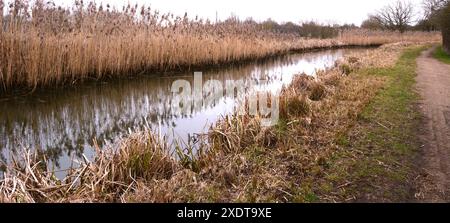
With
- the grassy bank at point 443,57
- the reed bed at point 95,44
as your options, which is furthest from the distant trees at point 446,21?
the reed bed at point 95,44

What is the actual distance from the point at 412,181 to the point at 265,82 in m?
7.51

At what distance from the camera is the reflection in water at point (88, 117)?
525 centimetres

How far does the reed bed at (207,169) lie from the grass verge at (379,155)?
0.20 meters

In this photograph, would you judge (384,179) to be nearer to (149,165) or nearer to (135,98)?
(149,165)

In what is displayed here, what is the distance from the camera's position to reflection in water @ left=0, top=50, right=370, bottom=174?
525 cm

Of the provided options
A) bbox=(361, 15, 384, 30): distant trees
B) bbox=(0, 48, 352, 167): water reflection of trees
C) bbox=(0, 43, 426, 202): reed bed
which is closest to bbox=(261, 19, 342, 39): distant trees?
bbox=(361, 15, 384, 30): distant trees

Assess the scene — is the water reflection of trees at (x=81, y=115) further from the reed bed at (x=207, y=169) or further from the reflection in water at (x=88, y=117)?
the reed bed at (x=207, y=169)

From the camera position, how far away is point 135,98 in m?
8.34

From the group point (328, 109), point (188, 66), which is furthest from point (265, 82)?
point (328, 109)

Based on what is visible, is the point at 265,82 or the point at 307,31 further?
the point at 307,31

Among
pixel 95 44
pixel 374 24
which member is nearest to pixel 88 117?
pixel 95 44

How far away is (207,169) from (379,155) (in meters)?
1.90

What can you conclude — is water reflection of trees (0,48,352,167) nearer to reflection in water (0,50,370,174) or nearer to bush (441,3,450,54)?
reflection in water (0,50,370,174)

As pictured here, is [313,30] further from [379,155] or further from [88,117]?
[379,155]
